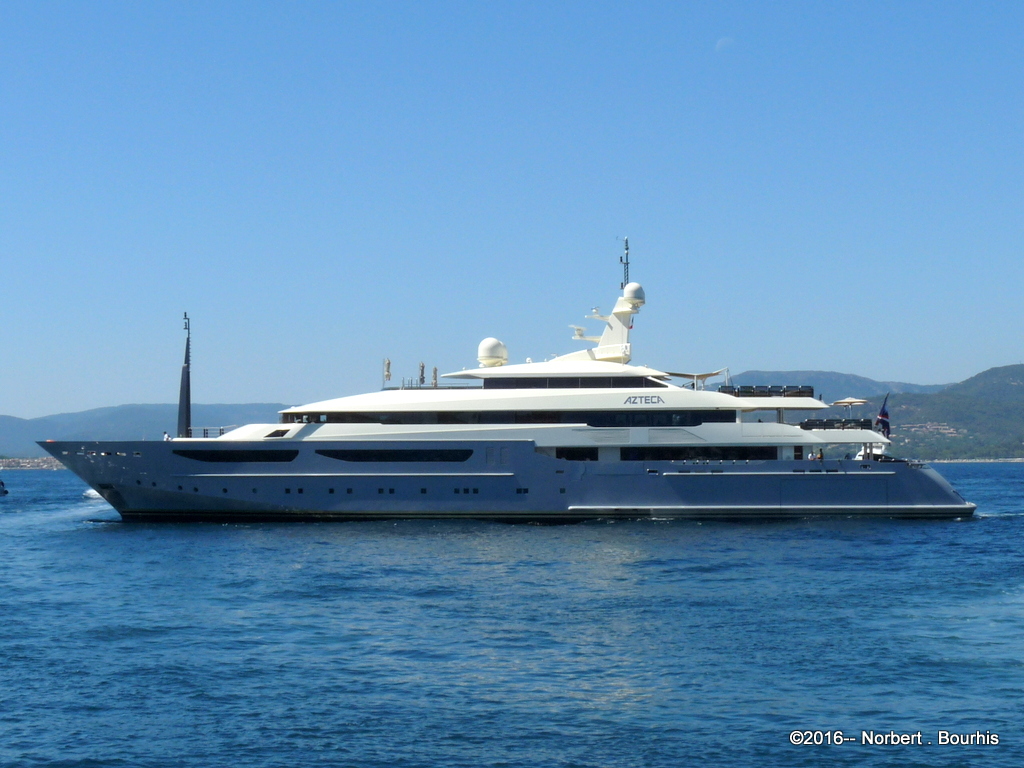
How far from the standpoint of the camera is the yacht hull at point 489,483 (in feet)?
99.2

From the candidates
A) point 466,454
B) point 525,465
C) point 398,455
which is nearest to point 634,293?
point 525,465

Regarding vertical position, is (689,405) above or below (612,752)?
above

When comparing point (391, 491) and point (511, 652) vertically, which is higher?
point (391, 491)

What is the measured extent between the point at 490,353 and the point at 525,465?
15.9ft

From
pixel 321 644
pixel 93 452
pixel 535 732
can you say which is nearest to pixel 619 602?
pixel 321 644

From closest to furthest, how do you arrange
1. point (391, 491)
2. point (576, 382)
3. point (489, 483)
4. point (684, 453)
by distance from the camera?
1. point (489, 483)
2. point (391, 491)
3. point (684, 453)
4. point (576, 382)

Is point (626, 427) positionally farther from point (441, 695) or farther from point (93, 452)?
point (441, 695)

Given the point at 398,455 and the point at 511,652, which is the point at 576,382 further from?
the point at 511,652

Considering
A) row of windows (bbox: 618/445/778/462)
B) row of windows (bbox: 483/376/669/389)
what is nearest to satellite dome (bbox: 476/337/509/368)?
row of windows (bbox: 483/376/669/389)

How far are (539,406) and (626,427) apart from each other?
105 inches

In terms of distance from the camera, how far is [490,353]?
33531mm

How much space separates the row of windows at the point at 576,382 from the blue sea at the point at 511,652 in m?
6.34

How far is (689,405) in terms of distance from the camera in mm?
30578

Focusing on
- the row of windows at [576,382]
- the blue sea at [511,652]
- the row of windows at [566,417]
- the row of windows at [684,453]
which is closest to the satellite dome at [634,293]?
the row of windows at [576,382]
